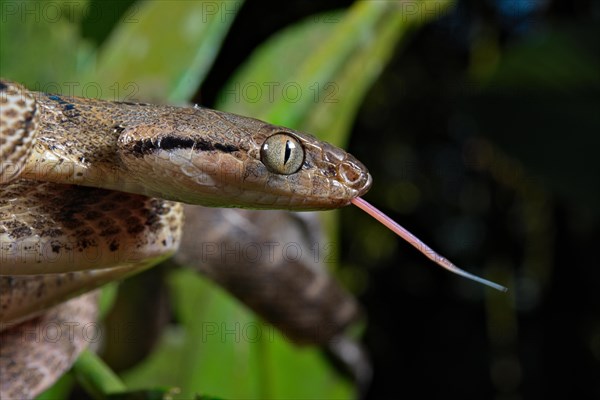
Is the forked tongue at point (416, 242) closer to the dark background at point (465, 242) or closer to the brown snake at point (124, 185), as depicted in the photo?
the brown snake at point (124, 185)

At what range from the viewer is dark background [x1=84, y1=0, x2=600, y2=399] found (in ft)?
9.58

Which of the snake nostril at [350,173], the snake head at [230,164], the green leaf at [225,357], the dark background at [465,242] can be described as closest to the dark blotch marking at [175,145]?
the snake head at [230,164]

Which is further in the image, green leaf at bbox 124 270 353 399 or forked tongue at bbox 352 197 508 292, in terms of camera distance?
green leaf at bbox 124 270 353 399

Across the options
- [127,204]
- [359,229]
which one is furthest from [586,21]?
[127,204]

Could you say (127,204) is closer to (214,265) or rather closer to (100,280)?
(100,280)

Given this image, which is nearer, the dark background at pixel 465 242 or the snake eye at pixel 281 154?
the snake eye at pixel 281 154

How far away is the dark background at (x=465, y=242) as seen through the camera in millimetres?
2920

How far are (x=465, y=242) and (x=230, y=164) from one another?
2468 mm

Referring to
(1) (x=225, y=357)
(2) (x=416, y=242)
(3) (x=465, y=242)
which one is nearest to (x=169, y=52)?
(1) (x=225, y=357)

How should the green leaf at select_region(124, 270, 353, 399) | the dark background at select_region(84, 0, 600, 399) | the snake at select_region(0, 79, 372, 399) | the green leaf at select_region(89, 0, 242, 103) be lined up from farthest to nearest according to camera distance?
the dark background at select_region(84, 0, 600, 399) < the green leaf at select_region(124, 270, 353, 399) < the green leaf at select_region(89, 0, 242, 103) < the snake at select_region(0, 79, 372, 399)

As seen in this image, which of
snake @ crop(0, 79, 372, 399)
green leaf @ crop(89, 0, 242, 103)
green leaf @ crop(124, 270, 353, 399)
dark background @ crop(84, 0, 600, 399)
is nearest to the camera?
snake @ crop(0, 79, 372, 399)

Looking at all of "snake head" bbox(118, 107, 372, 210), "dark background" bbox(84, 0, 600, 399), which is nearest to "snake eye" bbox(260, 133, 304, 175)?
"snake head" bbox(118, 107, 372, 210)

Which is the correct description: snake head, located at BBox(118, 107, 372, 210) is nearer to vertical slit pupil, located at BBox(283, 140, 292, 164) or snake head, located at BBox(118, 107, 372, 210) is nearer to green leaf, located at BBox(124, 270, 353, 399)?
vertical slit pupil, located at BBox(283, 140, 292, 164)

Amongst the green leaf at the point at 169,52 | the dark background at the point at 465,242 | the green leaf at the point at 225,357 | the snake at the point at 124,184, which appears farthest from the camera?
the dark background at the point at 465,242
